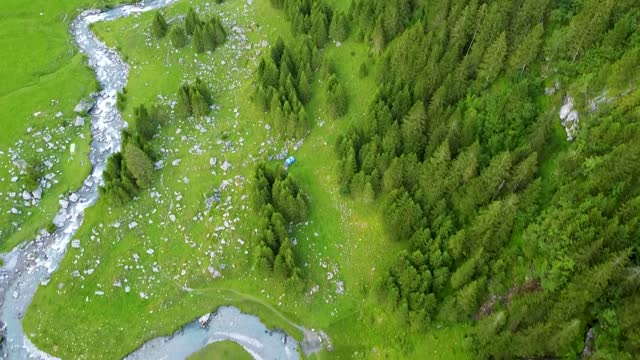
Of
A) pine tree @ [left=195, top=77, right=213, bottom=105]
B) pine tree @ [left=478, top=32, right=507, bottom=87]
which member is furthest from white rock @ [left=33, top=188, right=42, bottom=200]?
pine tree @ [left=478, top=32, right=507, bottom=87]

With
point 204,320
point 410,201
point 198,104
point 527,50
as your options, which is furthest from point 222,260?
point 527,50

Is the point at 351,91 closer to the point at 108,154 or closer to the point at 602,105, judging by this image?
the point at 602,105

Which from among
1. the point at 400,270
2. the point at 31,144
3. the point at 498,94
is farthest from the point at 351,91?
the point at 31,144

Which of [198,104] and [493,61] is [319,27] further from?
[493,61]

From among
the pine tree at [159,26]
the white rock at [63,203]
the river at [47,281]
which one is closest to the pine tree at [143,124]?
the river at [47,281]

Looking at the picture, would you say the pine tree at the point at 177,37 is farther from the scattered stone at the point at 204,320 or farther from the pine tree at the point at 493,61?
the pine tree at the point at 493,61

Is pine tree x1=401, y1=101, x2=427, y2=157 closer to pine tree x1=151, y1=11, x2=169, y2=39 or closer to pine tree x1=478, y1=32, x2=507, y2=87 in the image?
pine tree x1=478, y1=32, x2=507, y2=87
